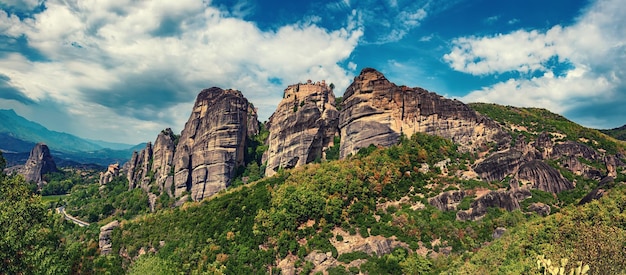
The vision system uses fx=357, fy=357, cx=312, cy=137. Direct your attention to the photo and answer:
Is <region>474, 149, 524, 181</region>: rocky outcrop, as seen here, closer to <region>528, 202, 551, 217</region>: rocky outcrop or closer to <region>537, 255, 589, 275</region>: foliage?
<region>528, 202, 551, 217</region>: rocky outcrop

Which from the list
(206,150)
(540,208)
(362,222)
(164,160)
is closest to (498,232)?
(540,208)

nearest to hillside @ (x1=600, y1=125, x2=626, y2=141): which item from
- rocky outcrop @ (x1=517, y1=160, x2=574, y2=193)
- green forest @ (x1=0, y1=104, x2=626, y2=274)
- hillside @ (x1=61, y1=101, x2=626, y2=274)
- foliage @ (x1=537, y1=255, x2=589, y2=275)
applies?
green forest @ (x1=0, y1=104, x2=626, y2=274)

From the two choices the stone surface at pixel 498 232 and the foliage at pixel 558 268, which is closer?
the foliage at pixel 558 268

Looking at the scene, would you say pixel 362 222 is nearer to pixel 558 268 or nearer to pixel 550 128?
pixel 558 268

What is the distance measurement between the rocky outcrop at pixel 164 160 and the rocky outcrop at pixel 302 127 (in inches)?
1035

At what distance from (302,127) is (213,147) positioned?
22.9 meters

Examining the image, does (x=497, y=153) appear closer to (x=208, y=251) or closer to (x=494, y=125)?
(x=494, y=125)

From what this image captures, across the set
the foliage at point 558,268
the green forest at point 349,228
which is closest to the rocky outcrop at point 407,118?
the green forest at point 349,228

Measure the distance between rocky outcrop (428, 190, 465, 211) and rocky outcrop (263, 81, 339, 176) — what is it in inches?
1446

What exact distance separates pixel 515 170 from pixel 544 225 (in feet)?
85.5

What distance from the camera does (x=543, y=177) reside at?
52.6m


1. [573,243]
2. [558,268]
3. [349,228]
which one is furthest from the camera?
[349,228]

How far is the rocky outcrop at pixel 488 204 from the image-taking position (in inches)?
1896

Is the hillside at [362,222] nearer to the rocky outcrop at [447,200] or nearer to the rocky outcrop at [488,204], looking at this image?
the rocky outcrop at [447,200]
